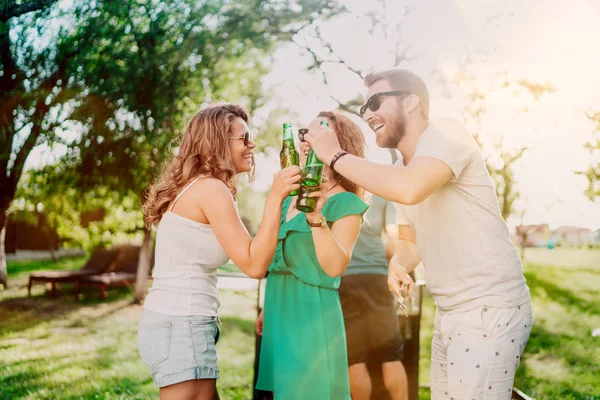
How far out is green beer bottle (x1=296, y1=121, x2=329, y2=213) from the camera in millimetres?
2209

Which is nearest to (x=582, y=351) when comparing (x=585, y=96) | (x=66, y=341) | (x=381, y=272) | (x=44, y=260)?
(x=585, y=96)

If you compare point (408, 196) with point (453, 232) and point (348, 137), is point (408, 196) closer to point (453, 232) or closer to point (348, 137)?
point (453, 232)

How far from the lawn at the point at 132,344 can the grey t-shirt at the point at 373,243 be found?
2.61 meters

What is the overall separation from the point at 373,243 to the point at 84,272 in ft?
35.4

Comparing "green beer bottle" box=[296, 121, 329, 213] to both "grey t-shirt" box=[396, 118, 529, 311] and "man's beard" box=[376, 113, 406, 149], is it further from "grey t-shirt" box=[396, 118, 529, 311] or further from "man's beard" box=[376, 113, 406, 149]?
"grey t-shirt" box=[396, 118, 529, 311]

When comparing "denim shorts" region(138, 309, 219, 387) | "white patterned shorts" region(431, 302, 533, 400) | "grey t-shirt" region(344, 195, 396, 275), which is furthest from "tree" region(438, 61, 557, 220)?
"denim shorts" region(138, 309, 219, 387)

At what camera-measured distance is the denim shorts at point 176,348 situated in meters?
2.08

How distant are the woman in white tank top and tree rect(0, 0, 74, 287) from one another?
8445mm

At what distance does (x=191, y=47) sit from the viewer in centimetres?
991

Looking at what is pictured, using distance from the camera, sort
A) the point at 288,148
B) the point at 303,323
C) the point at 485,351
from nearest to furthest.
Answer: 1. the point at 485,351
2. the point at 303,323
3. the point at 288,148

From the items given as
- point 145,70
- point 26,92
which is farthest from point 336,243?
point 26,92

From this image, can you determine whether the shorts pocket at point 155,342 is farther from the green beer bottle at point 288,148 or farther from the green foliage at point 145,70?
the green foliage at point 145,70

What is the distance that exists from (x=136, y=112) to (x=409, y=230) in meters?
8.41

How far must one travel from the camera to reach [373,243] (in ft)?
13.5
